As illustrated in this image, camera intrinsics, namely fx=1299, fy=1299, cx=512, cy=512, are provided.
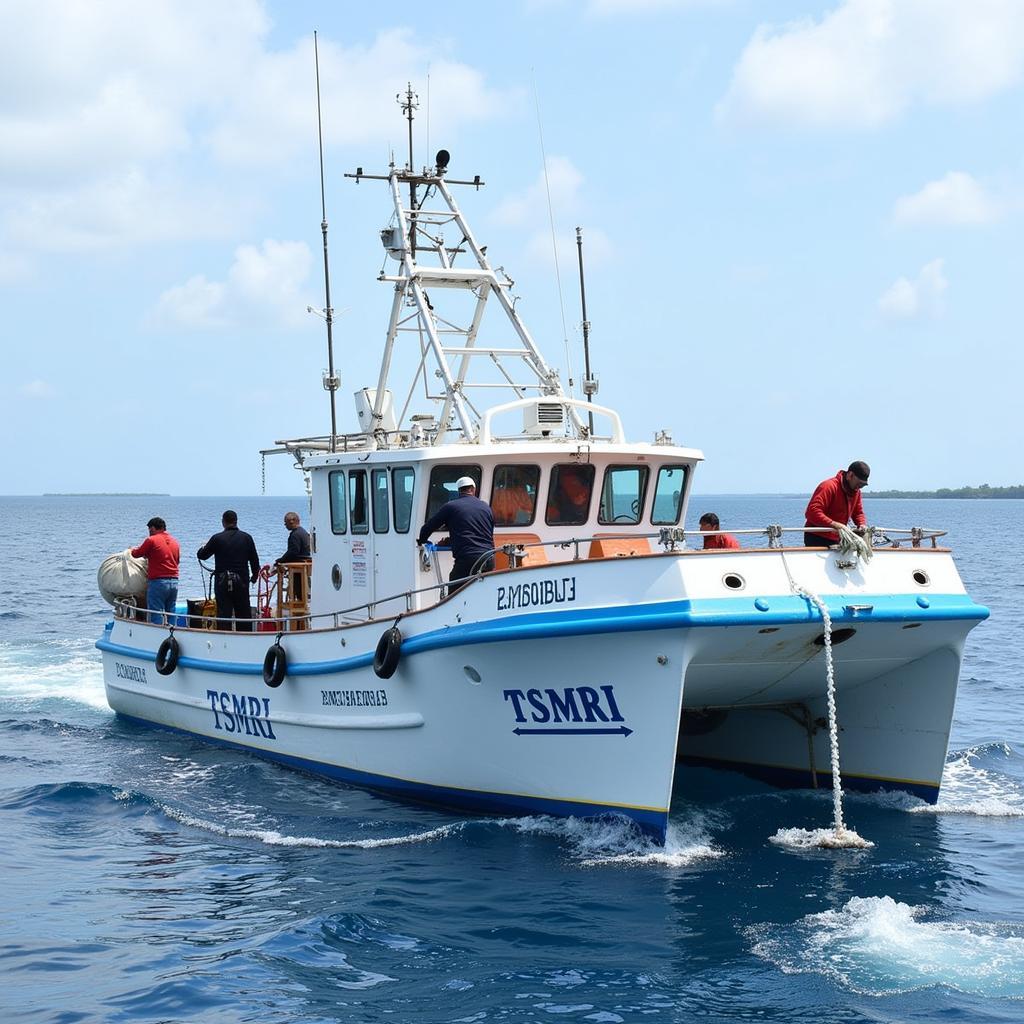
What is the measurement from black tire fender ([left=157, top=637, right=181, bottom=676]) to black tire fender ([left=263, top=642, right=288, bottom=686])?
2234mm

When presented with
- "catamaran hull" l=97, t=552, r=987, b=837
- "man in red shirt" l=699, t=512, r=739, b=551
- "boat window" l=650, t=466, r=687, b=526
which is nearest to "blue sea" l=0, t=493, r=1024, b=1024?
"catamaran hull" l=97, t=552, r=987, b=837

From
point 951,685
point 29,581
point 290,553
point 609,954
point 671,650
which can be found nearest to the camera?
point 609,954

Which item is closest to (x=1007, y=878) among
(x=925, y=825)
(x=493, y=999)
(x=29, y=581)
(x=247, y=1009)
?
(x=925, y=825)

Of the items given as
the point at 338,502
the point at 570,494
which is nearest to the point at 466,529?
the point at 570,494

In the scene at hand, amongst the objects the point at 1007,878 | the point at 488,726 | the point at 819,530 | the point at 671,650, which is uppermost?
the point at 819,530

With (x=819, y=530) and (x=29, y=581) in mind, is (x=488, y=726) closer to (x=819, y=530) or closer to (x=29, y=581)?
(x=819, y=530)

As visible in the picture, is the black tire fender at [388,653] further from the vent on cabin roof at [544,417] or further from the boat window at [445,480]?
the vent on cabin roof at [544,417]

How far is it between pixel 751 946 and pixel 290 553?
7371 millimetres

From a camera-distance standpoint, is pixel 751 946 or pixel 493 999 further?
pixel 751 946

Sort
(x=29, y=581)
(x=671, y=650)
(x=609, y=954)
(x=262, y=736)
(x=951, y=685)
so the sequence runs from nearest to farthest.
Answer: (x=609, y=954) < (x=671, y=650) < (x=951, y=685) < (x=262, y=736) < (x=29, y=581)

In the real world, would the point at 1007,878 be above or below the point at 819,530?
below

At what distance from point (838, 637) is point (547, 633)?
2037mm

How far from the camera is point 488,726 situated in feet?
31.9

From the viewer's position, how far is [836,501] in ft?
31.7
